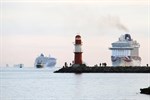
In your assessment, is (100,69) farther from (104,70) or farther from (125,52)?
(125,52)

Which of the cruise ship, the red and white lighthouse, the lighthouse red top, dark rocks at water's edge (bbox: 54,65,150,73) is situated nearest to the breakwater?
dark rocks at water's edge (bbox: 54,65,150,73)

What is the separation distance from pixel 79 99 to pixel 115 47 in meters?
116

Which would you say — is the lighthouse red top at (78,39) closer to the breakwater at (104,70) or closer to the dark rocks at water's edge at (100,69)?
the dark rocks at water's edge at (100,69)

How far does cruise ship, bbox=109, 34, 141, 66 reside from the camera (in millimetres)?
169875

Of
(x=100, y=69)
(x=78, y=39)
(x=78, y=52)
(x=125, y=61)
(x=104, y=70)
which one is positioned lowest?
(x=104, y=70)

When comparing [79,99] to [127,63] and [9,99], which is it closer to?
[9,99]

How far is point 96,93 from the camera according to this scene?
216ft

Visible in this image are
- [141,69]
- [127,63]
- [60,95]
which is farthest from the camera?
[127,63]

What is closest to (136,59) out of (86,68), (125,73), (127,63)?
(127,63)

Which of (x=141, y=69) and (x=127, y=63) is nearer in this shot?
(x=141, y=69)

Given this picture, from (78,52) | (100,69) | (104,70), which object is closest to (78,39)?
(78,52)

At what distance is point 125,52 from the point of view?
563 ft

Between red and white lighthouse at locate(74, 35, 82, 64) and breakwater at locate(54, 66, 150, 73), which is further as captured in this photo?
breakwater at locate(54, 66, 150, 73)

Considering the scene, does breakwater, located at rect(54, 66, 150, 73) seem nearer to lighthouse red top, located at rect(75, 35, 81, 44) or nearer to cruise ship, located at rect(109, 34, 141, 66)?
lighthouse red top, located at rect(75, 35, 81, 44)
